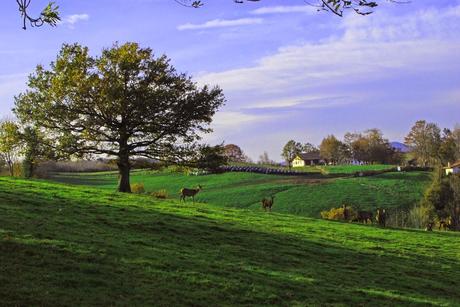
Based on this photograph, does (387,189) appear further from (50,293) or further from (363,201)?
(50,293)

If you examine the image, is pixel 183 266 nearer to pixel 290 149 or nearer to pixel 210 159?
pixel 210 159

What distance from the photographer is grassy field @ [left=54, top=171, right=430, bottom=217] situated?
70562 millimetres

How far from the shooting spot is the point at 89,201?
2670cm

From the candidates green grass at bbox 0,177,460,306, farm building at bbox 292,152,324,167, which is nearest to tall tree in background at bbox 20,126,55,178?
green grass at bbox 0,177,460,306

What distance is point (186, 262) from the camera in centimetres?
1480

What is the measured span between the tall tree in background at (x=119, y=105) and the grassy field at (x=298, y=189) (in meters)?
30.3

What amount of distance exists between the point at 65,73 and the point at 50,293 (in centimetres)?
3009

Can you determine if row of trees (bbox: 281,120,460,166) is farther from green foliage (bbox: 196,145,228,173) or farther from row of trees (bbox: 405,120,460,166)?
green foliage (bbox: 196,145,228,173)

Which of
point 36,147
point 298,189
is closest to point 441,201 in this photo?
point 298,189

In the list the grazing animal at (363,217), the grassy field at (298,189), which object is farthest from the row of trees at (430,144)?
the grazing animal at (363,217)

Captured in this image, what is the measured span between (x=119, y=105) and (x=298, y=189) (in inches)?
1855

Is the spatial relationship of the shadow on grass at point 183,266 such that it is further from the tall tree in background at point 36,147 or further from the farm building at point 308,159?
the farm building at point 308,159

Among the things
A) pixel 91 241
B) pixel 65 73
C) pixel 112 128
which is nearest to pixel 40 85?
pixel 65 73

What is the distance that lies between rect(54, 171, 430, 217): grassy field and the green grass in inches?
1706
